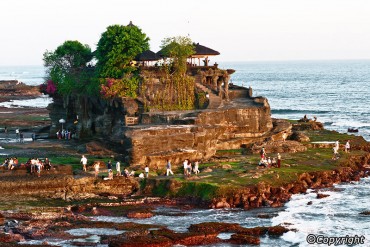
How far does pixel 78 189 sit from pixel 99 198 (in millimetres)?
2143

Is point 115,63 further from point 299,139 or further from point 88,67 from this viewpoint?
point 299,139

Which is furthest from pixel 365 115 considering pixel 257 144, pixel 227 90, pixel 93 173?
pixel 93 173

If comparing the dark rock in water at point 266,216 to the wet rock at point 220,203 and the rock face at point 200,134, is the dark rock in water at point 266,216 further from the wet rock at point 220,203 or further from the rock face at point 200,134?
the rock face at point 200,134

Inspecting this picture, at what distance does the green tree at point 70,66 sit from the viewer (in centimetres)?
8562

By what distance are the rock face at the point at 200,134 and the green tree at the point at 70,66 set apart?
1712 centimetres

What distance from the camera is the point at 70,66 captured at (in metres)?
88.8

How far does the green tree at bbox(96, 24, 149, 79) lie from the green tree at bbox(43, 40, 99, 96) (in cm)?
476

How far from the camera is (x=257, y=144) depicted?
71.7 meters

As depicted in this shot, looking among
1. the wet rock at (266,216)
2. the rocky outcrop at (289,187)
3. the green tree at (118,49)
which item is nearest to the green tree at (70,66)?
the green tree at (118,49)

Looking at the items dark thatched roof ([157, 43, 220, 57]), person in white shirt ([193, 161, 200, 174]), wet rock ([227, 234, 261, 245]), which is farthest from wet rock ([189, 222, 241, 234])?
dark thatched roof ([157, 43, 220, 57])

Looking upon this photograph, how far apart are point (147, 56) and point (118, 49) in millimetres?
3585

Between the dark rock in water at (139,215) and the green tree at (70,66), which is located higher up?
the green tree at (70,66)

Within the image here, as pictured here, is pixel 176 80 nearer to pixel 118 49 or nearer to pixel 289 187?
pixel 118 49

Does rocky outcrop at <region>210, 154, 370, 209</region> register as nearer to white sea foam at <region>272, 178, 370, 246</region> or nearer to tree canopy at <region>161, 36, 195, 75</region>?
white sea foam at <region>272, 178, 370, 246</region>
